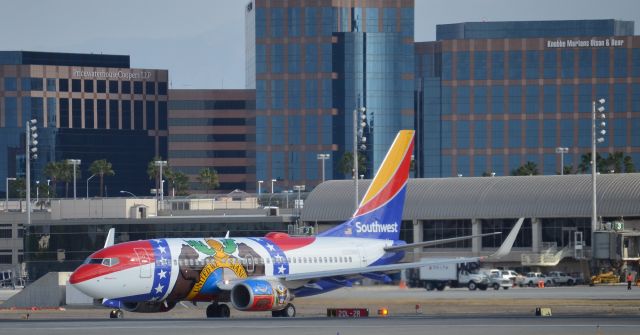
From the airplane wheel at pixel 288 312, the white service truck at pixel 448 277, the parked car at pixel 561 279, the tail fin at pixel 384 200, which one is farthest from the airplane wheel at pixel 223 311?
the parked car at pixel 561 279

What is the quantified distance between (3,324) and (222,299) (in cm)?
1249

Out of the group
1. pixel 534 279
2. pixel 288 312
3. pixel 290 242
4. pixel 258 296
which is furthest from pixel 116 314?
pixel 534 279

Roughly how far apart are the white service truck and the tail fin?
122 feet

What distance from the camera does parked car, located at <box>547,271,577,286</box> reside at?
12988cm

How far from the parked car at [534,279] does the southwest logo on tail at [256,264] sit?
51773 millimetres

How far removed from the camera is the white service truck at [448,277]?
116 m

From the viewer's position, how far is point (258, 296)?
217 ft

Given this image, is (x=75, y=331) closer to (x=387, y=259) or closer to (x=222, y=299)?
(x=222, y=299)

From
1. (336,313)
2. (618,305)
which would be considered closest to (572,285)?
(618,305)

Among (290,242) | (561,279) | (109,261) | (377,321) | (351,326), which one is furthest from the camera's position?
(561,279)

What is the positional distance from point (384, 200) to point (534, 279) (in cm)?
5490

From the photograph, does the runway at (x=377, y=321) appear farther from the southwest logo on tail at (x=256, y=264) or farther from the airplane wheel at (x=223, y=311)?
the airplane wheel at (x=223, y=311)

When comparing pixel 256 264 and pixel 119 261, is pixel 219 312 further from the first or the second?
pixel 119 261

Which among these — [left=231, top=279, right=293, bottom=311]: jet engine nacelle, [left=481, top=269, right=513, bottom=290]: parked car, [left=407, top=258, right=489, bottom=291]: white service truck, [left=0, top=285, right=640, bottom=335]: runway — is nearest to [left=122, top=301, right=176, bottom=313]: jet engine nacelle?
[left=0, top=285, right=640, bottom=335]: runway
